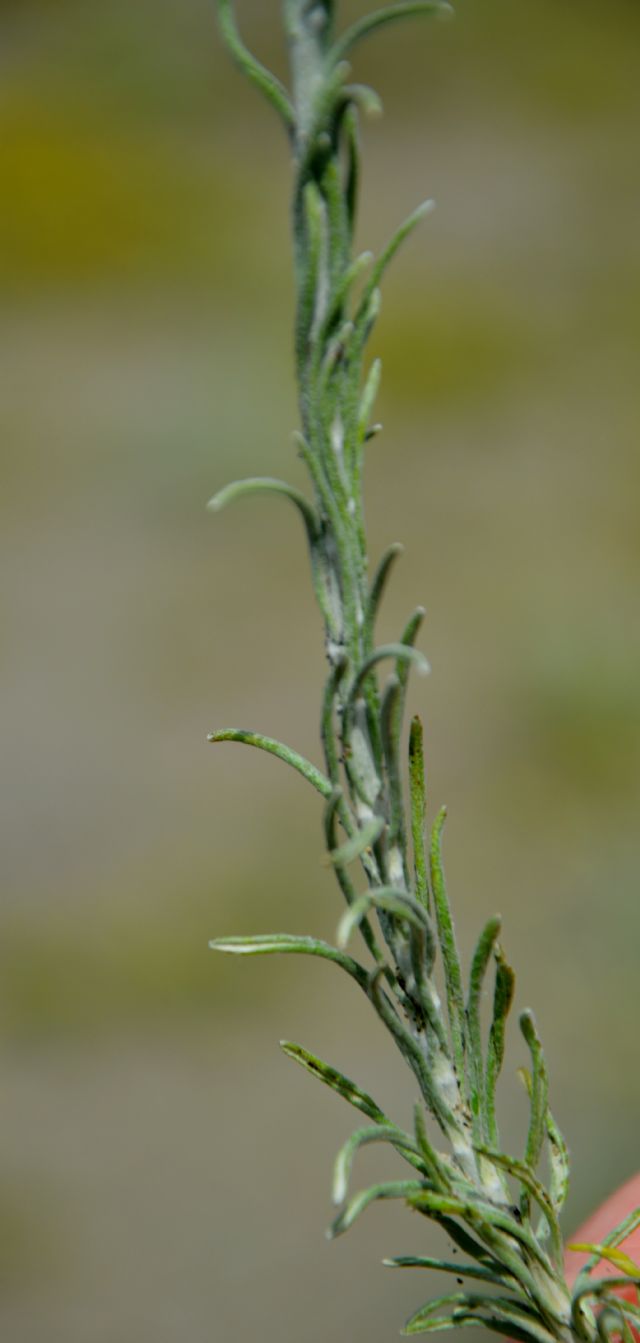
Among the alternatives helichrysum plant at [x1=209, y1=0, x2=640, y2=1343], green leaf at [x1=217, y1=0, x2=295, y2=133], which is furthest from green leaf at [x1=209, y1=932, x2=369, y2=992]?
green leaf at [x1=217, y1=0, x2=295, y2=133]

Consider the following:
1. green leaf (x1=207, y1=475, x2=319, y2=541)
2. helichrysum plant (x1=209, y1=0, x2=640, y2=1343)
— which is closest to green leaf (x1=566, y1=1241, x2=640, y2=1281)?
helichrysum plant (x1=209, y1=0, x2=640, y2=1343)

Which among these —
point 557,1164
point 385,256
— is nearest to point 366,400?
point 385,256

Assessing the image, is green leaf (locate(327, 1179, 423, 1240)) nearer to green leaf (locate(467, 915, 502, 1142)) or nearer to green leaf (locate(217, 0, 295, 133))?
green leaf (locate(467, 915, 502, 1142))

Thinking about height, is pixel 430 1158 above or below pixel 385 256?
below

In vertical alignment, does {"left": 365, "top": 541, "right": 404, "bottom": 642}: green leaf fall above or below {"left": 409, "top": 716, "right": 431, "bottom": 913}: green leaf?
above

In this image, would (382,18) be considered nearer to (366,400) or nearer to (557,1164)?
(366,400)

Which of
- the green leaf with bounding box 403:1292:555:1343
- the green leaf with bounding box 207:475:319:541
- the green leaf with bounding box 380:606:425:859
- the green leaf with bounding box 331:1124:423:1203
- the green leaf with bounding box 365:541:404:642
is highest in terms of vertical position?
Result: the green leaf with bounding box 207:475:319:541

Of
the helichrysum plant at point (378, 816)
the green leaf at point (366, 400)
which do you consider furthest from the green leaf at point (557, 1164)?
the green leaf at point (366, 400)
